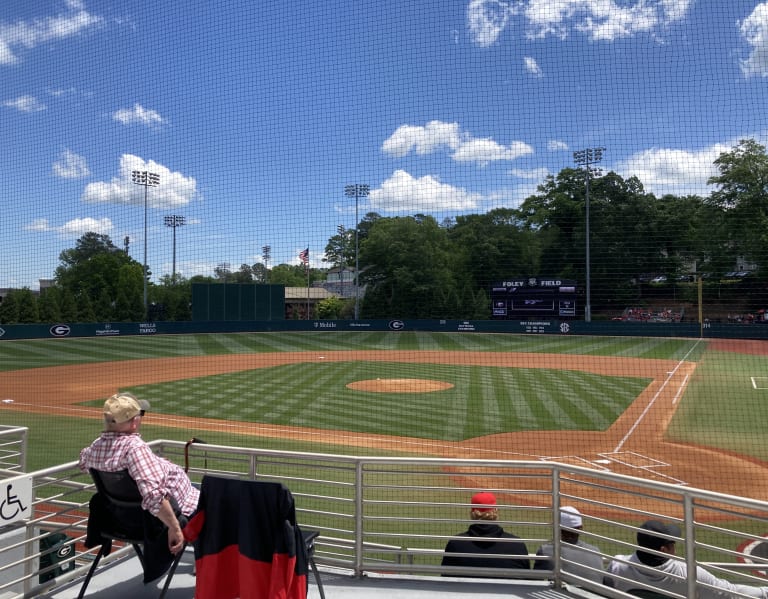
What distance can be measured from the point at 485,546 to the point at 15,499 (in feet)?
7.56

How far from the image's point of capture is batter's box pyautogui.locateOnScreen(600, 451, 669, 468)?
28.5 ft

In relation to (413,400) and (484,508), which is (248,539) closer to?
(484,508)

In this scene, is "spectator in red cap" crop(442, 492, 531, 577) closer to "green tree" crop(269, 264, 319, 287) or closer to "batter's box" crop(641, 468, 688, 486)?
"batter's box" crop(641, 468, 688, 486)

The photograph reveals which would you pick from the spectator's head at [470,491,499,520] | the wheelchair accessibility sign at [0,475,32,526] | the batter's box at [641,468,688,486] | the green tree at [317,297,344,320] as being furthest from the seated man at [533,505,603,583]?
the green tree at [317,297,344,320]

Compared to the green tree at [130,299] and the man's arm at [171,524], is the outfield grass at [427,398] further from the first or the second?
the man's arm at [171,524]

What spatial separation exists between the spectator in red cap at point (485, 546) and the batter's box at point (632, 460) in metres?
6.41

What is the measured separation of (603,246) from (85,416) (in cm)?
1280

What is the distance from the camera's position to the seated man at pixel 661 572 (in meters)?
2.64

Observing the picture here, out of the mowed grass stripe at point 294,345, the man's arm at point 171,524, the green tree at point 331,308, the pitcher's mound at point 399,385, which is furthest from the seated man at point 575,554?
the green tree at point 331,308

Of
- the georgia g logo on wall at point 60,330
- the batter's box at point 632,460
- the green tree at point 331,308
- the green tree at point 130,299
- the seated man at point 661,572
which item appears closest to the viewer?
the seated man at point 661,572

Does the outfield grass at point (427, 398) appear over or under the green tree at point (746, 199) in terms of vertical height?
under

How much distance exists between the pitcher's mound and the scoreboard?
594cm

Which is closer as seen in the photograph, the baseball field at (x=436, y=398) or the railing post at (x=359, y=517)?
the railing post at (x=359, y=517)

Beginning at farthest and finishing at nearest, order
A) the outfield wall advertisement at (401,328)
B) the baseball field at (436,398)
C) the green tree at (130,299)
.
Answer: the green tree at (130,299), the outfield wall advertisement at (401,328), the baseball field at (436,398)
